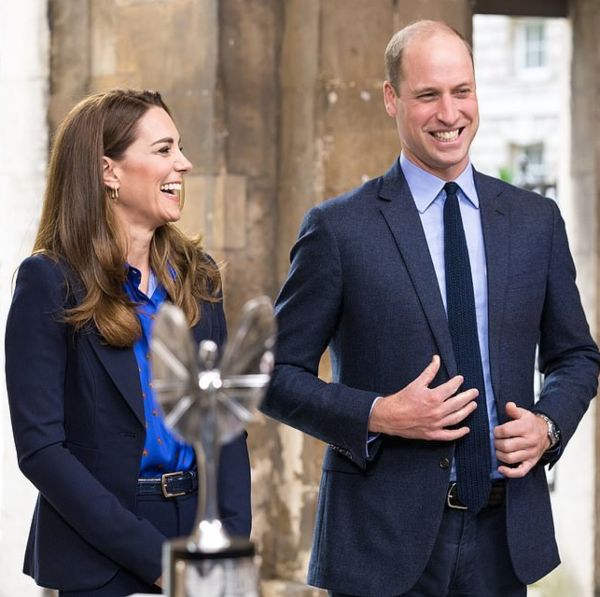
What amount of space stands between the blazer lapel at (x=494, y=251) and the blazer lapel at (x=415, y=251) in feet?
0.32

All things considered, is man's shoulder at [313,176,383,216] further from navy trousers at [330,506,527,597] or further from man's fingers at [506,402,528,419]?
navy trousers at [330,506,527,597]

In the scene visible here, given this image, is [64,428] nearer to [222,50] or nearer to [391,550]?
[391,550]

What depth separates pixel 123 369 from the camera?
304 cm

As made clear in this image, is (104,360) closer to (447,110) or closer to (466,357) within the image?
(466,357)

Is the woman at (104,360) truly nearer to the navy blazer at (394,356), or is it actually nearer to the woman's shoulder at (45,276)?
the woman's shoulder at (45,276)

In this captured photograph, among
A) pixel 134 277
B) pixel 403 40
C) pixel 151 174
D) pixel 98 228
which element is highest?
pixel 403 40

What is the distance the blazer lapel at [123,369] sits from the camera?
303 cm

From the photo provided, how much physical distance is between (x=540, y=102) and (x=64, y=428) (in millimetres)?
31633

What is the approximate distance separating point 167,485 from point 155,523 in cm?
8

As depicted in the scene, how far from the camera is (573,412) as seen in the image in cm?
328

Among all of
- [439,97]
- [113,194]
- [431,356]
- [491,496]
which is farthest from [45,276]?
[491,496]

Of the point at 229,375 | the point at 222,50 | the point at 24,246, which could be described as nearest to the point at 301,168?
the point at 222,50

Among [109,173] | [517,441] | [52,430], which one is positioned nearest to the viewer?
[52,430]

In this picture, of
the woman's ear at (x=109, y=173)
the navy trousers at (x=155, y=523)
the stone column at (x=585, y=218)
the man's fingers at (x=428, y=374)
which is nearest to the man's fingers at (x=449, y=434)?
the man's fingers at (x=428, y=374)
